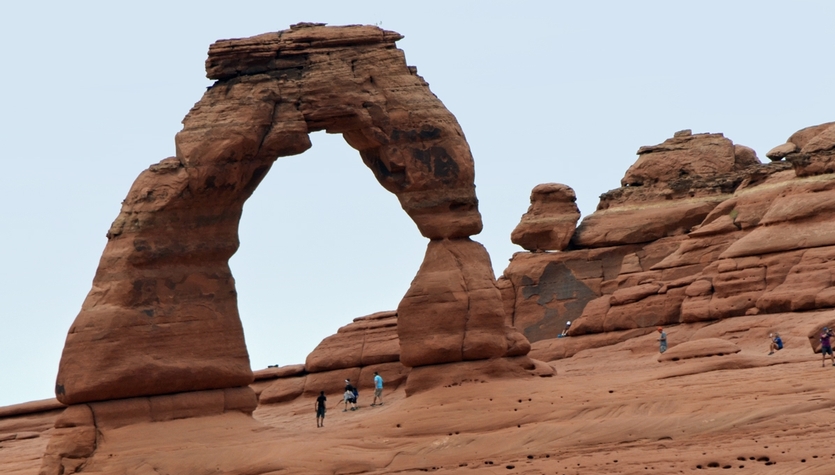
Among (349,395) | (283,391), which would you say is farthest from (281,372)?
(349,395)

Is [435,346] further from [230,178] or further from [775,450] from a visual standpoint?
[775,450]

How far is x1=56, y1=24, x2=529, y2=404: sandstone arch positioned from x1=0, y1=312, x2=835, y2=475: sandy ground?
127 cm

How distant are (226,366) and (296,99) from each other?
20.1ft

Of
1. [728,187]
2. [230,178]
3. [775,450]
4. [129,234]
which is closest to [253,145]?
[230,178]

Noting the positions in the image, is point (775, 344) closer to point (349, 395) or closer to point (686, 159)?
point (349, 395)

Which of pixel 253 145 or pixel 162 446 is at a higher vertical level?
pixel 253 145

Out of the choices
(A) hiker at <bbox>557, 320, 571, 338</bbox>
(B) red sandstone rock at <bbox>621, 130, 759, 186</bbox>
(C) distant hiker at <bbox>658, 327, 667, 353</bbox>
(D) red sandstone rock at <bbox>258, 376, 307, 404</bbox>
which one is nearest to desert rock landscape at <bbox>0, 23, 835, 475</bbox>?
(C) distant hiker at <bbox>658, 327, 667, 353</bbox>

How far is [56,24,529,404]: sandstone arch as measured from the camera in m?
37.1

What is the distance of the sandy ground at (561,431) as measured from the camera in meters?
31.7

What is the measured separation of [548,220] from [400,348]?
18.7 metres

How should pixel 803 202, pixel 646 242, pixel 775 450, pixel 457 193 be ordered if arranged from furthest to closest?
1. pixel 646 242
2. pixel 803 202
3. pixel 457 193
4. pixel 775 450

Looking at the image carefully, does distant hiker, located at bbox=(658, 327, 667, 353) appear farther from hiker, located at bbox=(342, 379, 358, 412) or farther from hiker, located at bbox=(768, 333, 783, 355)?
hiker, located at bbox=(342, 379, 358, 412)

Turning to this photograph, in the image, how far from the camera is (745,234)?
49125mm

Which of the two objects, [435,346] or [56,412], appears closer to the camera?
[435,346]
